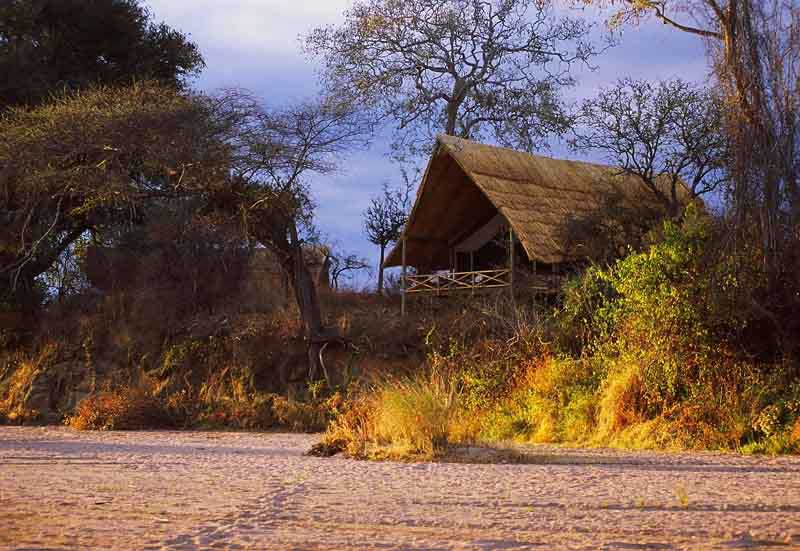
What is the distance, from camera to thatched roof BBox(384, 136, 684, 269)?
74.8 feet

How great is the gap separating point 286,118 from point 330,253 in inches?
535

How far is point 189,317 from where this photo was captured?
22234 millimetres

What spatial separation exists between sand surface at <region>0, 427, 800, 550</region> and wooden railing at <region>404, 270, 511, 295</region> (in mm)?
12791

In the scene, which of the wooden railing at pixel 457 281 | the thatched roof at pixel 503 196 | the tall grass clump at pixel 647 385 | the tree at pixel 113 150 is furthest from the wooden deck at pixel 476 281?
the tall grass clump at pixel 647 385

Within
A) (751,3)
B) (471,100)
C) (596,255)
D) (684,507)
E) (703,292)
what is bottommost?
(684,507)

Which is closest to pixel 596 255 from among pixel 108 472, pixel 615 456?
pixel 615 456

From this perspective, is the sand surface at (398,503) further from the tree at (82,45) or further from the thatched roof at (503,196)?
the tree at (82,45)

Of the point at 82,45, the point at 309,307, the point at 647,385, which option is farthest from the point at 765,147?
the point at 82,45

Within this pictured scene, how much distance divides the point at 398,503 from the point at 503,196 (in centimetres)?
1682

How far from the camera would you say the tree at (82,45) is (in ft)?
82.1

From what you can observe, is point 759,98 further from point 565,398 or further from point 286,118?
point 286,118

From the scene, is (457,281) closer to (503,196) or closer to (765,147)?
(503,196)

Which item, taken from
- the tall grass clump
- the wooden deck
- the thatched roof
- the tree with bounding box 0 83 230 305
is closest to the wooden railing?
the wooden deck

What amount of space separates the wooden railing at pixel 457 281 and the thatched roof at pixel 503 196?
1.36 metres
